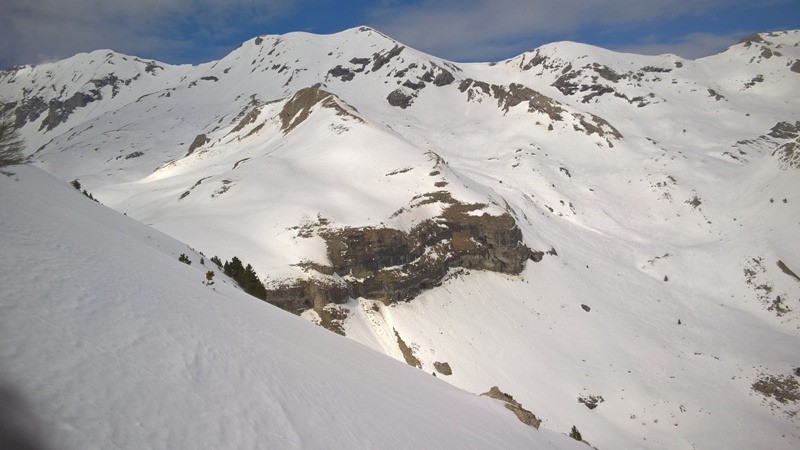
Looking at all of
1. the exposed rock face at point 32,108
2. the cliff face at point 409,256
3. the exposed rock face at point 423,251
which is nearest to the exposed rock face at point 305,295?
the cliff face at point 409,256

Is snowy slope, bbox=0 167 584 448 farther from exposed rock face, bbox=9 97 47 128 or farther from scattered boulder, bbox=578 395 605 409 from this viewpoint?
exposed rock face, bbox=9 97 47 128

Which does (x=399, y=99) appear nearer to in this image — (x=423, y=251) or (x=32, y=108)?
(x=423, y=251)

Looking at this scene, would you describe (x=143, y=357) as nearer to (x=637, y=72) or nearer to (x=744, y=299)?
(x=744, y=299)

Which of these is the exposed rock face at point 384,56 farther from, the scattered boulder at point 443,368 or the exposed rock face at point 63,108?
the scattered boulder at point 443,368

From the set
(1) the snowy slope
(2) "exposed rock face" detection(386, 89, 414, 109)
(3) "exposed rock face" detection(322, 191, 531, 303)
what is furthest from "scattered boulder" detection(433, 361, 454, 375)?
(2) "exposed rock face" detection(386, 89, 414, 109)

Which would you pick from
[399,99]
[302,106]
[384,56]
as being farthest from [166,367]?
[384,56]

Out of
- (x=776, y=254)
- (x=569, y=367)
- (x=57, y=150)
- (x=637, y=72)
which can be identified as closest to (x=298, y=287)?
(x=569, y=367)
